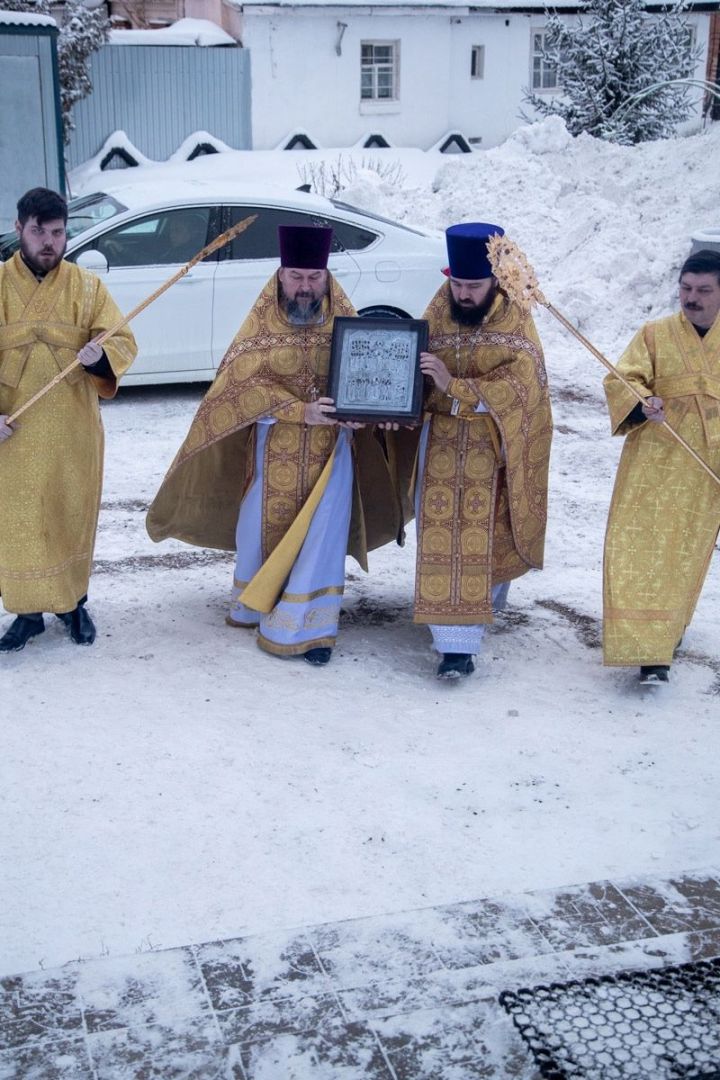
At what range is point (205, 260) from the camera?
977 centimetres

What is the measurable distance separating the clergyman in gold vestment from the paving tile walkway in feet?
5.03

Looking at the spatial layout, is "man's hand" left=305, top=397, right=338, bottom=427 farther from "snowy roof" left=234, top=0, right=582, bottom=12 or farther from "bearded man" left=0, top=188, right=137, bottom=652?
"snowy roof" left=234, top=0, right=582, bottom=12

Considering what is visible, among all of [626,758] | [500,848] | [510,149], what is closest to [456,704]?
[626,758]

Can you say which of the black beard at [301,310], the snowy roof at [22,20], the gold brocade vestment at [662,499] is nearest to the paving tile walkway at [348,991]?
the gold brocade vestment at [662,499]

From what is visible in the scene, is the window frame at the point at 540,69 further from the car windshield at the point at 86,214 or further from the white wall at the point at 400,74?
the car windshield at the point at 86,214

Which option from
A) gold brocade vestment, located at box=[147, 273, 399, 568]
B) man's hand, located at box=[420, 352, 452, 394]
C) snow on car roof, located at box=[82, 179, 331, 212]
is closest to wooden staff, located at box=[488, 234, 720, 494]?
man's hand, located at box=[420, 352, 452, 394]

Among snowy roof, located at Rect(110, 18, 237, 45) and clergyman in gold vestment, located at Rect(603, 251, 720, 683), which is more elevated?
snowy roof, located at Rect(110, 18, 237, 45)

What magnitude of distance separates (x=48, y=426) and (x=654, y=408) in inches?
96.7

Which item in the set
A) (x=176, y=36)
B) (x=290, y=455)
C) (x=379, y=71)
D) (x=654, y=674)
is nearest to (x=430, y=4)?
(x=379, y=71)

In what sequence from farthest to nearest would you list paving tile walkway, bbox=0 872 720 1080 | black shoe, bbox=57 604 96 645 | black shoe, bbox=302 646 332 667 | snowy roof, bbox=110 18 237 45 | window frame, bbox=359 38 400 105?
window frame, bbox=359 38 400 105, snowy roof, bbox=110 18 237 45, black shoe, bbox=57 604 96 645, black shoe, bbox=302 646 332 667, paving tile walkway, bbox=0 872 720 1080

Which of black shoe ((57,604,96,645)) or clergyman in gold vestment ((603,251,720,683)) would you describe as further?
black shoe ((57,604,96,645))

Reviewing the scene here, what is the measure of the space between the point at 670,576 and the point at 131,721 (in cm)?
224

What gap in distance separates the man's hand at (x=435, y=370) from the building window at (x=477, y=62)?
20418 millimetres

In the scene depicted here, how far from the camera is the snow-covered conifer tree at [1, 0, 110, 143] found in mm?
19453
